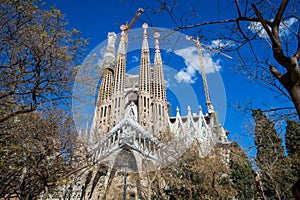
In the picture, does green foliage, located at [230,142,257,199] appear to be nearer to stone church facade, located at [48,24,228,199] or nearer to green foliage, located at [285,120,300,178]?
stone church facade, located at [48,24,228,199]

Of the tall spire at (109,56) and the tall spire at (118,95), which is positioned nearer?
the tall spire at (109,56)

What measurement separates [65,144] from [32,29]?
4.00m

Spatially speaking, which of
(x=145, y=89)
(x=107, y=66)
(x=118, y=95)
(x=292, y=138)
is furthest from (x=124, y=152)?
(x=145, y=89)

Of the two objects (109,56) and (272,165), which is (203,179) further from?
(109,56)

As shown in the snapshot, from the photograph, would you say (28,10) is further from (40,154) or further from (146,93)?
(146,93)

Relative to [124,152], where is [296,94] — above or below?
below

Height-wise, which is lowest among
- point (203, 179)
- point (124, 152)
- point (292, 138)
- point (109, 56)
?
point (203, 179)

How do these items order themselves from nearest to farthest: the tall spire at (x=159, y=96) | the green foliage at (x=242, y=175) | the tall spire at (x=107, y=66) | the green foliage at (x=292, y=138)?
the tall spire at (x=107, y=66) < the green foliage at (x=242, y=175) < the green foliage at (x=292, y=138) < the tall spire at (x=159, y=96)

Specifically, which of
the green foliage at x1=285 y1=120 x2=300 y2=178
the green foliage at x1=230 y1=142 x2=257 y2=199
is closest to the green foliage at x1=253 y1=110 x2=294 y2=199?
the green foliage at x1=230 y1=142 x2=257 y2=199

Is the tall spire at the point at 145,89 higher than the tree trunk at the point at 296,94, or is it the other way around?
the tall spire at the point at 145,89

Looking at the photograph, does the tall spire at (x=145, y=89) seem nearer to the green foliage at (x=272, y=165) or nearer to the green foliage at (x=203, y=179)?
the green foliage at (x=203, y=179)

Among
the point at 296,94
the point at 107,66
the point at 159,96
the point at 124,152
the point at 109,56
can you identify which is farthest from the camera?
the point at 159,96

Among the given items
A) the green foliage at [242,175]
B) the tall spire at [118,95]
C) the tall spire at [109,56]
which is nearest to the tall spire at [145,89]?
the tall spire at [118,95]

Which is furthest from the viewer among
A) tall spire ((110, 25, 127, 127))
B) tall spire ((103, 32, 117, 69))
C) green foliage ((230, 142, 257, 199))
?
tall spire ((110, 25, 127, 127))
